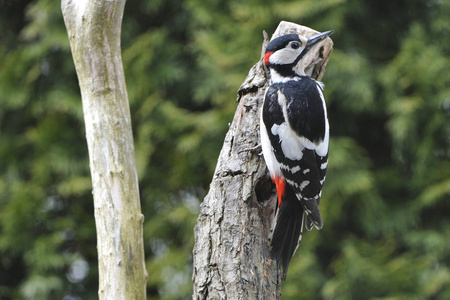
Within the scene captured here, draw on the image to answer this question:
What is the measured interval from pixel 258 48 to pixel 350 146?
1.09 m

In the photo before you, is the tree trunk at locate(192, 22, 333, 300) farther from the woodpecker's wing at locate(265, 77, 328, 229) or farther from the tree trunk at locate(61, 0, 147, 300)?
the tree trunk at locate(61, 0, 147, 300)

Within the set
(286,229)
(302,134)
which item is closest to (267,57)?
(302,134)

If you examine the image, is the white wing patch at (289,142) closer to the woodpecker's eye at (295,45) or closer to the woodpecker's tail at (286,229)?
the woodpecker's tail at (286,229)

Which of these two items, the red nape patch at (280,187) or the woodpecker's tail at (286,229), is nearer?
the woodpecker's tail at (286,229)

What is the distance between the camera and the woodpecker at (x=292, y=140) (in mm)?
2781

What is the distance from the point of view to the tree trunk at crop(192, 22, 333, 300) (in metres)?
2.55

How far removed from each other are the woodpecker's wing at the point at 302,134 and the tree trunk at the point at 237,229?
0.14 m

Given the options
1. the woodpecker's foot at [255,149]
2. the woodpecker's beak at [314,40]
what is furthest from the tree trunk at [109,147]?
the woodpecker's beak at [314,40]

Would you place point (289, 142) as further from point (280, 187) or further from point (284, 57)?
point (284, 57)

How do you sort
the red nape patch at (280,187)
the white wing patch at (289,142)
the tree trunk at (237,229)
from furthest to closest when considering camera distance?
the white wing patch at (289,142), the red nape patch at (280,187), the tree trunk at (237,229)

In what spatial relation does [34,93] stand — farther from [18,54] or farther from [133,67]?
[133,67]

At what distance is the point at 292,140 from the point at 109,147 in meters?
0.95

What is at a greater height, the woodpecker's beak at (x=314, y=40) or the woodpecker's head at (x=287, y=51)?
the woodpecker's beak at (x=314, y=40)

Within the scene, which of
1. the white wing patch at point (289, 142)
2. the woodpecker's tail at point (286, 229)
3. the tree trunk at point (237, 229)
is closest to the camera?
the tree trunk at point (237, 229)
